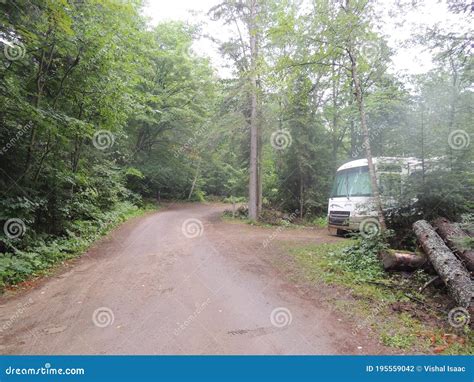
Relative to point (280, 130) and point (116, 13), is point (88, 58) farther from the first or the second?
point (280, 130)

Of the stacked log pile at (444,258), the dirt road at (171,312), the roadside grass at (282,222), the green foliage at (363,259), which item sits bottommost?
the roadside grass at (282,222)

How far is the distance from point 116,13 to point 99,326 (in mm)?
7826

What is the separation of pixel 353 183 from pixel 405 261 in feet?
19.1

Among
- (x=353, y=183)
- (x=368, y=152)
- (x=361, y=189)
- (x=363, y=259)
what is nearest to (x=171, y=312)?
(x=363, y=259)

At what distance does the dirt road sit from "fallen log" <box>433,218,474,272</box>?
2.42 metres

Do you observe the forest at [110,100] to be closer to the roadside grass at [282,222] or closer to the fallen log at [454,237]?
the fallen log at [454,237]

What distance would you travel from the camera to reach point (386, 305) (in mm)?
4520

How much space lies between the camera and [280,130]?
15445 mm

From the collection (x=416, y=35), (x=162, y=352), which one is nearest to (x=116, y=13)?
(x=416, y=35)

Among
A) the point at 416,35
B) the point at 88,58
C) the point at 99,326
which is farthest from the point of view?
the point at 88,58

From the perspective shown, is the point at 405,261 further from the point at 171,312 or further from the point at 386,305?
the point at 171,312

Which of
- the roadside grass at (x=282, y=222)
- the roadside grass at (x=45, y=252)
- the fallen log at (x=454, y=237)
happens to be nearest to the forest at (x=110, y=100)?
the roadside grass at (x=45, y=252)

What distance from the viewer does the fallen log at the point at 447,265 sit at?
13.6 ft

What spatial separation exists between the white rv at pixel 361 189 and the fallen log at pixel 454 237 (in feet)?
3.49
